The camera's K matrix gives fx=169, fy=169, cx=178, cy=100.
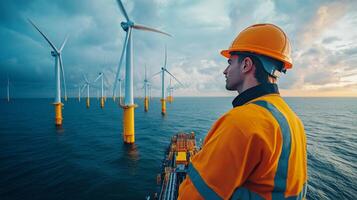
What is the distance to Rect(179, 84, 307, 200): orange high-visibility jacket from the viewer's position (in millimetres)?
1420

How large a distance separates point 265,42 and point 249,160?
144 cm

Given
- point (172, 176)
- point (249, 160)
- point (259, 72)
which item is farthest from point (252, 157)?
point (172, 176)

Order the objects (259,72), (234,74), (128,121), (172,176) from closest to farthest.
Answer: (259,72), (234,74), (172,176), (128,121)

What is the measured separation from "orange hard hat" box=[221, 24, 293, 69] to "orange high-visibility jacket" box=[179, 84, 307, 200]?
2.34 feet

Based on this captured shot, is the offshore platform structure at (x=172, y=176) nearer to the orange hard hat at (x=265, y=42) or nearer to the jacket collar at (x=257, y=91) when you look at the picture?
the jacket collar at (x=257, y=91)

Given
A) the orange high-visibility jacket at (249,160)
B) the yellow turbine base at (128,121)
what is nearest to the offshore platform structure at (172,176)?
the yellow turbine base at (128,121)

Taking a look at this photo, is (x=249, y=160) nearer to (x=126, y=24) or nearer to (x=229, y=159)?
(x=229, y=159)

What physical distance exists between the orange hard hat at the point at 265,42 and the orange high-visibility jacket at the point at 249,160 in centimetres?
71

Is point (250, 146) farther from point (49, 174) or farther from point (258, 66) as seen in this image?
point (49, 174)

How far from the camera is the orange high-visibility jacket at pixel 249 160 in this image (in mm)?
1420

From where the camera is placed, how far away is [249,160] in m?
1.44

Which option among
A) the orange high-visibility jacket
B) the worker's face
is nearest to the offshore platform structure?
the worker's face

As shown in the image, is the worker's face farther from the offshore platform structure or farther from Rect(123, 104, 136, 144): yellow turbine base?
Rect(123, 104, 136, 144): yellow turbine base

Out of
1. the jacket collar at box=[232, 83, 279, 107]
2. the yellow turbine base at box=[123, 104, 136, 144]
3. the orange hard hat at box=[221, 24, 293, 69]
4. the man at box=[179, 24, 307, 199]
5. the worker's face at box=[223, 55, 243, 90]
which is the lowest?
the yellow turbine base at box=[123, 104, 136, 144]
